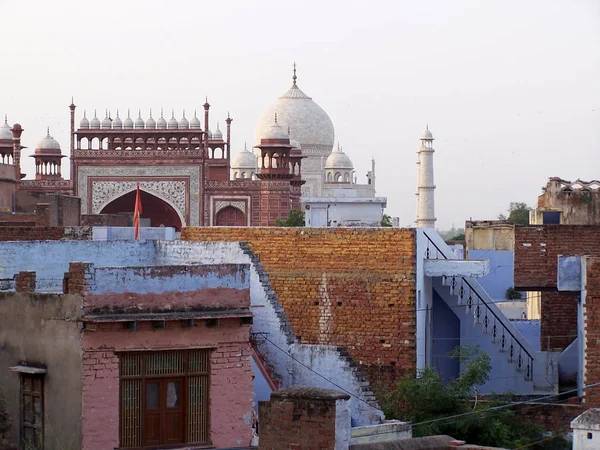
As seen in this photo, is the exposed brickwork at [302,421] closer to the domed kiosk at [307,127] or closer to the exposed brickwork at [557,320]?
the exposed brickwork at [557,320]

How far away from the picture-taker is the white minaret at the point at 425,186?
50094 mm

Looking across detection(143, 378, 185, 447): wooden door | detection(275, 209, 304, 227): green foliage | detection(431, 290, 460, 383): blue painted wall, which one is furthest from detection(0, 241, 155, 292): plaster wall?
detection(275, 209, 304, 227): green foliage

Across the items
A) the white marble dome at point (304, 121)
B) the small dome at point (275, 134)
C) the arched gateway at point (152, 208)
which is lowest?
the arched gateway at point (152, 208)

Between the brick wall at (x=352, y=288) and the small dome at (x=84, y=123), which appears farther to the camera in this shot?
the small dome at (x=84, y=123)

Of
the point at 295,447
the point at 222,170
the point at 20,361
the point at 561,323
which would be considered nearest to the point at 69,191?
the point at 222,170

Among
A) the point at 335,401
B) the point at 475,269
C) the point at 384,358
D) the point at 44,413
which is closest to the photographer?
the point at 335,401

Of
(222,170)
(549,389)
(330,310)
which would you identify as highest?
(222,170)

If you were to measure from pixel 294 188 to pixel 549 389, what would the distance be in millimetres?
29766

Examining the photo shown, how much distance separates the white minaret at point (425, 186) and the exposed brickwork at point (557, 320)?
118 ft

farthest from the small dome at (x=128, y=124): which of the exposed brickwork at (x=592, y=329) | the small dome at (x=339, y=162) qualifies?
the exposed brickwork at (x=592, y=329)

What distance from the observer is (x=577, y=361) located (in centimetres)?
1236

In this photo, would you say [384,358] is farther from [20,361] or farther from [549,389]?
[20,361]

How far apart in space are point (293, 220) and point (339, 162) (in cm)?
1744

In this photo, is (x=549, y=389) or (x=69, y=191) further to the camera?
(x=69, y=191)
